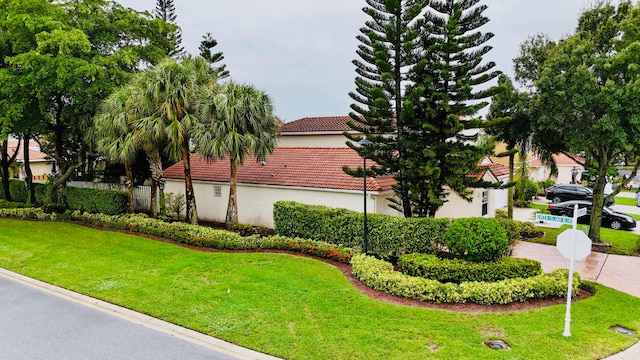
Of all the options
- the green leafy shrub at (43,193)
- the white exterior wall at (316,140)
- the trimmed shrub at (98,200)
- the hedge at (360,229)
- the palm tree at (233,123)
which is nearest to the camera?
the hedge at (360,229)

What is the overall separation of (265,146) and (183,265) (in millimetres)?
6153

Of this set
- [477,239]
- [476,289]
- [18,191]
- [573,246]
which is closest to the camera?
[573,246]

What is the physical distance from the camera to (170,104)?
16062 millimetres

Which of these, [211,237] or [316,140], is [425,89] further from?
[316,140]

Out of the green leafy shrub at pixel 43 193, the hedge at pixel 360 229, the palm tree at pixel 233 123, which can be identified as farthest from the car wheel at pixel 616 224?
the green leafy shrub at pixel 43 193

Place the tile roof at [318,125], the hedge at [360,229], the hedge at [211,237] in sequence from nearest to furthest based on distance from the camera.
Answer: the hedge at [360,229]
the hedge at [211,237]
the tile roof at [318,125]

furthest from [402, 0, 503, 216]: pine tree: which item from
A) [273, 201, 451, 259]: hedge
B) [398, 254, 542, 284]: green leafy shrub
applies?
[398, 254, 542, 284]: green leafy shrub

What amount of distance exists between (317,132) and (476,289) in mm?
16826

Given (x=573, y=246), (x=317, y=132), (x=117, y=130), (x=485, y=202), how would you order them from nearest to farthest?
(x=573, y=246) < (x=117, y=130) < (x=485, y=202) < (x=317, y=132)

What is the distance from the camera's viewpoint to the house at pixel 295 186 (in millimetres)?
15773

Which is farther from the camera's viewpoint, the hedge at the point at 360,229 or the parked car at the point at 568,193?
the parked car at the point at 568,193

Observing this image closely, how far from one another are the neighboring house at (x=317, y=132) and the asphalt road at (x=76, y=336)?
51.1ft

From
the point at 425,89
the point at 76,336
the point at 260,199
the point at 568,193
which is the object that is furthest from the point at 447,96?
the point at 568,193

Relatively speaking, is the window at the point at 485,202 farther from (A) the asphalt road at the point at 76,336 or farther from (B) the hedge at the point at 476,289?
(A) the asphalt road at the point at 76,336
